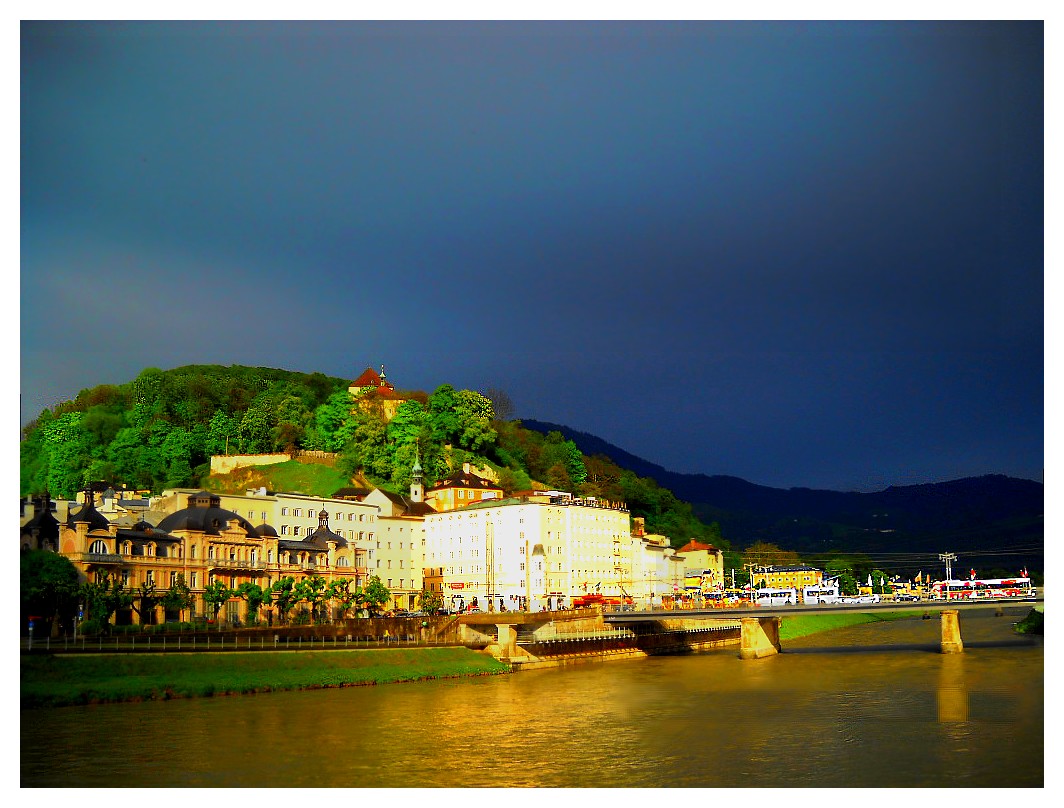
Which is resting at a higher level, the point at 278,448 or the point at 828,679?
the point at 278,448

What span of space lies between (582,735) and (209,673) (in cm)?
1129

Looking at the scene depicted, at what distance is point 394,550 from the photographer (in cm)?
5844

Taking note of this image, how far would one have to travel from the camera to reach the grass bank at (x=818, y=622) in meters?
57.7

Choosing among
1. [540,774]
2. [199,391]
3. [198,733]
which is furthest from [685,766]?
[199,391]

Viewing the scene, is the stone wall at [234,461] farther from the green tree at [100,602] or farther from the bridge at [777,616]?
the green tree at [100,602]

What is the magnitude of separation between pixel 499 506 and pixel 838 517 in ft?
365

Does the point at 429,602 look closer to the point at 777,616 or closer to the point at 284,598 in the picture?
the point at 284,598

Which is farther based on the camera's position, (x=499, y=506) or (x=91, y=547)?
(x=499, y=506)

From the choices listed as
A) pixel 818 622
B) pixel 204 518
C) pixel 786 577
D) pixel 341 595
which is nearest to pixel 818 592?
pixel 818 622

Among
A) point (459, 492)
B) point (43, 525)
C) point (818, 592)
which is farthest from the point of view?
point (818, 592)

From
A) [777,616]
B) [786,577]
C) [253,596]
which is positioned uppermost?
[253,596]

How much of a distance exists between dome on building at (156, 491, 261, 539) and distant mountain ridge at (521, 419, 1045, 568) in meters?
38.1

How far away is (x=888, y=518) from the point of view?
135 metres

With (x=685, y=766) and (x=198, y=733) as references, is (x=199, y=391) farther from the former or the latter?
(x=685, y=766)
